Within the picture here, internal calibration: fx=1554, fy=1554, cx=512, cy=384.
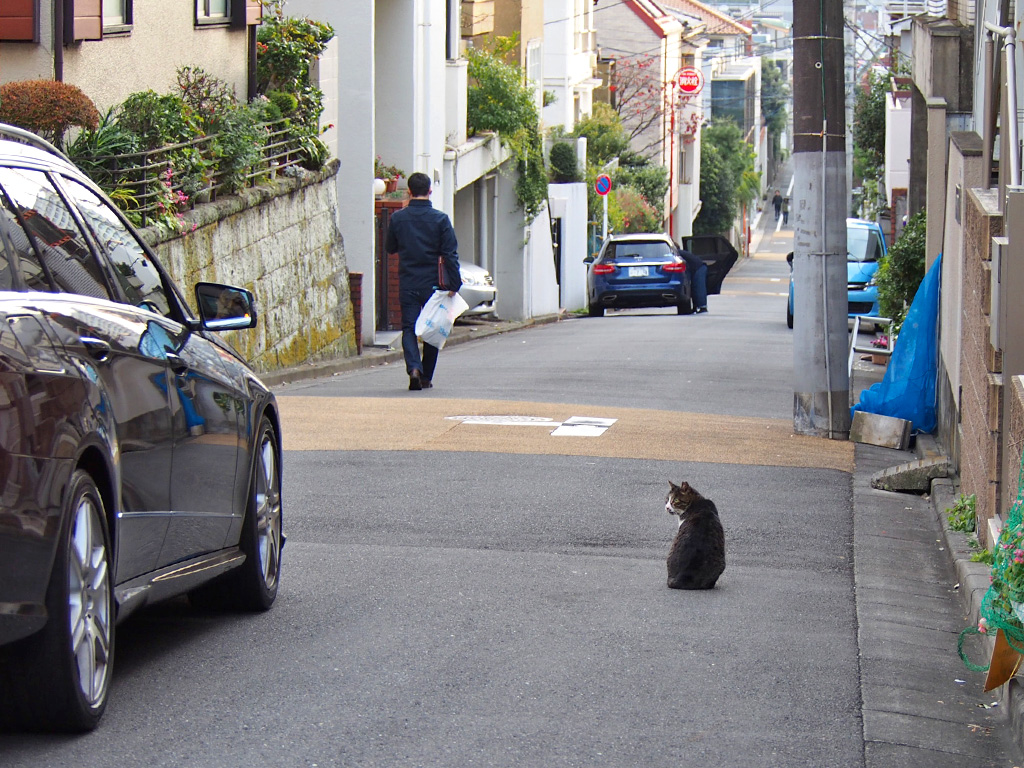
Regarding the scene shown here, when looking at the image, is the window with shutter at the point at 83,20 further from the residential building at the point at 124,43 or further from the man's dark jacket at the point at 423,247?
the man's dark jacket at the point at 423,247

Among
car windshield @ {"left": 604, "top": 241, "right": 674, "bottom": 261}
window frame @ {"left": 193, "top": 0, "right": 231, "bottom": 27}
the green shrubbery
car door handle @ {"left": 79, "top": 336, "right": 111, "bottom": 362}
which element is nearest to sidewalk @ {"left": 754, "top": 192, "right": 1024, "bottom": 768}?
car door handle @ {"left": 79, "top": 336, "right": 111, "bottom": 362}

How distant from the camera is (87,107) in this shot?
1275cm

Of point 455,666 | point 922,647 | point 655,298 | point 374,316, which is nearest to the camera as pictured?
point 455,666

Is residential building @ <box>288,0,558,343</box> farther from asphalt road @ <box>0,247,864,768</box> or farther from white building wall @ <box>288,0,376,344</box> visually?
asphalt road @ <box>0,247,864,768</box>

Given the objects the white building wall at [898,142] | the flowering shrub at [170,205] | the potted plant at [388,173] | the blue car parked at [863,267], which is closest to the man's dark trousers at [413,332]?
the flowering shrub at [170,205]

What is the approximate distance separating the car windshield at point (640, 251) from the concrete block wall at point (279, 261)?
1162 cm

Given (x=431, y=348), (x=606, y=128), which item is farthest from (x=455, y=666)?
(x=606, y=128)

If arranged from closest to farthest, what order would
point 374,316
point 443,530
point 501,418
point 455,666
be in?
point 455,666 < point 443,530 < point 501,418 < point 374,316

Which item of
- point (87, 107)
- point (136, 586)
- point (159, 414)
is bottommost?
point (136, 586)

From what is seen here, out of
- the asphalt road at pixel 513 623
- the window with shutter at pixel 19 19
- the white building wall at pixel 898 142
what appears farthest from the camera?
the white building wall at pixel 898 142

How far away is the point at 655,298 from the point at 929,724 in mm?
27986

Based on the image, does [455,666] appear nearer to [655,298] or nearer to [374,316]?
[374,316]

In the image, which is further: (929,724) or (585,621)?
(585,621)

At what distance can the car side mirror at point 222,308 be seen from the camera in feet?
19.6
